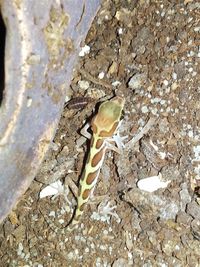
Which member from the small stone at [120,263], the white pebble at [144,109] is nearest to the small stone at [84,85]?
the white pebble at [144,109]

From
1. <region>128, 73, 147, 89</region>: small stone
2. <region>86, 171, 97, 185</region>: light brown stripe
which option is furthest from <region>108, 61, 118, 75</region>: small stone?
<region>86, 171, 97, 185</region>: light brown stripe

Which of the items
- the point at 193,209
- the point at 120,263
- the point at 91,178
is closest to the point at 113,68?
the point at 91,178

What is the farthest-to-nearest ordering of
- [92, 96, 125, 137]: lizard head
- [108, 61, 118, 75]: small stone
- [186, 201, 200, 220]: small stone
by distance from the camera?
[108, 61, 118, 75]: small stone, [92, 96, 125, 137]: lizard head, [186, 201, 200, 220]: small stone

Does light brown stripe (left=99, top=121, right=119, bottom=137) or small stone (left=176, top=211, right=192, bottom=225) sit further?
light brown stripe (left=99, top=121, right=119, bottom=137)

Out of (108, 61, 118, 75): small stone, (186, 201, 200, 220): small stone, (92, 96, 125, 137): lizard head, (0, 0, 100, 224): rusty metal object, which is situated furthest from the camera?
(108, 61, 118, 75): small stone

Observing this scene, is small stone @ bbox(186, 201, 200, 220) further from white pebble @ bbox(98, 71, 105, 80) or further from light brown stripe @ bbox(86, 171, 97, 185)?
white pebble @ bbox(98, 71, 105, 80)

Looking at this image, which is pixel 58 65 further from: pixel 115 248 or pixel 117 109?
pixel 115 248
